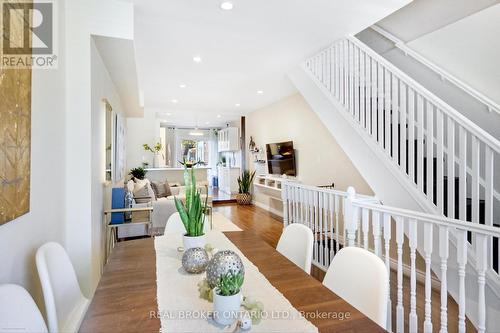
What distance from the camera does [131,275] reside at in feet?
4.12

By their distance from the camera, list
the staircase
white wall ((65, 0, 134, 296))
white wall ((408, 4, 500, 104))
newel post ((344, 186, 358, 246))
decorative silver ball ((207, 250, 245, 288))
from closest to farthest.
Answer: decorative silver ball ((207, 250, 245, 288))
the staircase
white wall ((65, 0, 134, 296))
newel post ((344, 186, 358, 246))
white wall ((408, 4, 500, 104))

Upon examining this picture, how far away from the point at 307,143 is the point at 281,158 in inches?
34.1

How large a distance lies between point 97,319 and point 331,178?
13.3 ft

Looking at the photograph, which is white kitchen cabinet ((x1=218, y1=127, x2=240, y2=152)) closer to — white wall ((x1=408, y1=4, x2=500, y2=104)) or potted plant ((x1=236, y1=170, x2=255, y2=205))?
potted plant ((x1=236, y1=170, x2=255, y2=205))

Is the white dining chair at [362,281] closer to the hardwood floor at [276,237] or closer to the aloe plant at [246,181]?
the hardwood floor at [276,237]

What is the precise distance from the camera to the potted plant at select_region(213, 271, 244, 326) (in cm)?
85

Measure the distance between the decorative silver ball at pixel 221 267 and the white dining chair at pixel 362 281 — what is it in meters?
0.55

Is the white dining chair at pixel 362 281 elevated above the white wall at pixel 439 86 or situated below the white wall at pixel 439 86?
below

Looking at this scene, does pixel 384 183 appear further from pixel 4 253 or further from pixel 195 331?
pixel 4 253

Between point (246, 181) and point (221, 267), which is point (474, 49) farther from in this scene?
point (246, 181)

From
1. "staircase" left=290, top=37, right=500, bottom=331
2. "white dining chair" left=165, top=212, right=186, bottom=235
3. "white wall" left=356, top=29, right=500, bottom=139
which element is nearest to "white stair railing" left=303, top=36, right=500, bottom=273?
"staircase" left=290, top=37, right=500, bottom=331

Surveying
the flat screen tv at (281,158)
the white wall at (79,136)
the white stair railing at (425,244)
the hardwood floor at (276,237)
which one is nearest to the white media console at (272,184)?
the flat screen tv at (281,158)

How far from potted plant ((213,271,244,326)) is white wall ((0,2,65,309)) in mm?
919

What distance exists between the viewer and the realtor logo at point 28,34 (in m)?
1.14
